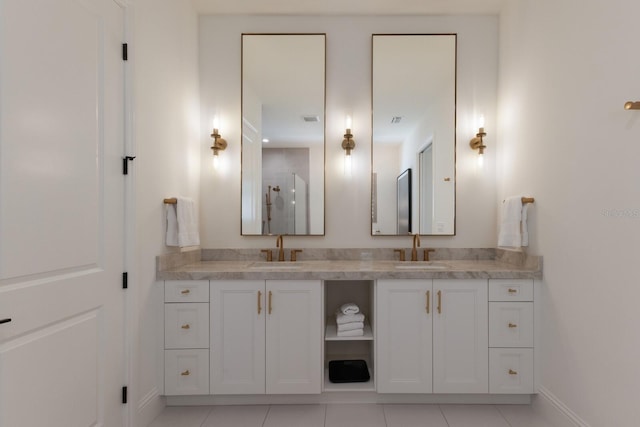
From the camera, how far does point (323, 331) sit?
2264 millimetres

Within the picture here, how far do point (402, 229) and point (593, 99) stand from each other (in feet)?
4.85

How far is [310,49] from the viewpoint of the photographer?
111 inches

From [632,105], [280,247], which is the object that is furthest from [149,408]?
[632,105]

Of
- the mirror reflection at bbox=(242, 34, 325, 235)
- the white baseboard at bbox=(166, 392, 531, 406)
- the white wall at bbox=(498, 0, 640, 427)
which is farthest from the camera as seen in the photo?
the mirror reflection at bbox=(242, 34, 325, 235)

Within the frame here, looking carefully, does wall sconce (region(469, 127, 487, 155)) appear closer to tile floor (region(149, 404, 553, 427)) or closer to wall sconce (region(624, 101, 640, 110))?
wall sconce (region(624, 101, 640, 110))

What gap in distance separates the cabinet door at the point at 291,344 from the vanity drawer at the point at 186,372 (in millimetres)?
416

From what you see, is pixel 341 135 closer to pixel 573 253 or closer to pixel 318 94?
pixel 318 94

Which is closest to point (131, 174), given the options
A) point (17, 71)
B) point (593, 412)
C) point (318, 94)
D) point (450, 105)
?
point (17, 71)

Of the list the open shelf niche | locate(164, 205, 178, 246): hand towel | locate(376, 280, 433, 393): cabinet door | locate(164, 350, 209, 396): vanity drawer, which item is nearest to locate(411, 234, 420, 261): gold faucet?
the open shelf niche

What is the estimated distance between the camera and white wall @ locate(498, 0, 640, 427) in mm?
1555

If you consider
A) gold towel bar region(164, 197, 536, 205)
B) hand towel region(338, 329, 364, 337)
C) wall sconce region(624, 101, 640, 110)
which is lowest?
hand towel region(338, 329, 364, 337)

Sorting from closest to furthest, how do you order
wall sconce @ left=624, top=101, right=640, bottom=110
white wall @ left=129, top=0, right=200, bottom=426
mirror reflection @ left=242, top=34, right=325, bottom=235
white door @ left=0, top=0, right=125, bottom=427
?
white door @ left=0, top=0, right=125, bottom=427 < wall sconce @ left=624, top=101, right=640, bottom=110 < white wall @ left=129, top=0, right=200, bottom=426 < mirror reflection @ left=242, top=34, right=325, bottom=235

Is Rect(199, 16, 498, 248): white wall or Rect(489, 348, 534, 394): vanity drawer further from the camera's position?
Rect(199, 16, 498, 248): white wall

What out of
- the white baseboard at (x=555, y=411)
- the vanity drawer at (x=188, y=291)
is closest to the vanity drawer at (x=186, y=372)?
the vanity drawer at (x=188, y=291)
